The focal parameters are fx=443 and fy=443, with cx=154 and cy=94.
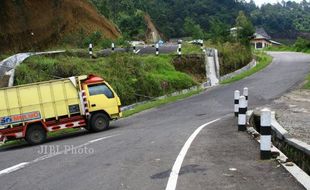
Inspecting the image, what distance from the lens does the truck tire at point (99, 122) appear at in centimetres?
1767

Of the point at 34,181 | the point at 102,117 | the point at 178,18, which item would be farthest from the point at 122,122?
the point at 178,18

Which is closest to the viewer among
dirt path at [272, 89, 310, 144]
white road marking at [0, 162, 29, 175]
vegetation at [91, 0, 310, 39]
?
white road marking at [0, 162, 29, 175]

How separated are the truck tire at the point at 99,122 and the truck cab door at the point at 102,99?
28 cm

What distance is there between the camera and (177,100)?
80.7 feet

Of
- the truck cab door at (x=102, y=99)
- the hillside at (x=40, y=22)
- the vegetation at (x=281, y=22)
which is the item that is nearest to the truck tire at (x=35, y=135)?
the truck cab door at (x=102, y=99)

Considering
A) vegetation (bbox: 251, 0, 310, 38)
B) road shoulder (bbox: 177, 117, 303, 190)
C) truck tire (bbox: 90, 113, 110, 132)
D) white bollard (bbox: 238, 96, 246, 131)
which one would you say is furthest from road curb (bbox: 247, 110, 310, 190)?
vegetation (bbox: 251, 0, 310, 38)

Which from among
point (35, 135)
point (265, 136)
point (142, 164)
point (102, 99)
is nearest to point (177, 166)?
point (142, 164)

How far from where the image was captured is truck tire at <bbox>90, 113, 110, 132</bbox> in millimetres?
17672

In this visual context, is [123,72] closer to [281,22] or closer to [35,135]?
[35,135]

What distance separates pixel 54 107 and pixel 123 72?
9.00 m

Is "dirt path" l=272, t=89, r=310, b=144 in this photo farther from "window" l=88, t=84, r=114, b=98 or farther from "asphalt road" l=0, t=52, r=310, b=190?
"window" l=88, t=84, r=114, b=98

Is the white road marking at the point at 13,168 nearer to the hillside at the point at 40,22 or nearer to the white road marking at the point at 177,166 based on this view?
the white road marking at the point at 177,166

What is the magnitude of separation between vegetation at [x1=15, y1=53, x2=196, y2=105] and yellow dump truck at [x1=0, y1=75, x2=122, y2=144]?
5188 millimetres

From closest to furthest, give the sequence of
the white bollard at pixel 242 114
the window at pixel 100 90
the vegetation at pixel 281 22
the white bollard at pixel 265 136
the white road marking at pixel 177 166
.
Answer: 1. the white road marking at pixel 177 166
2. the white bollard at pixel 265 136
3. the white bollard at pixel 242 114
4. the window at pixel 100 90
5. the vegetation at pixel 281 22
